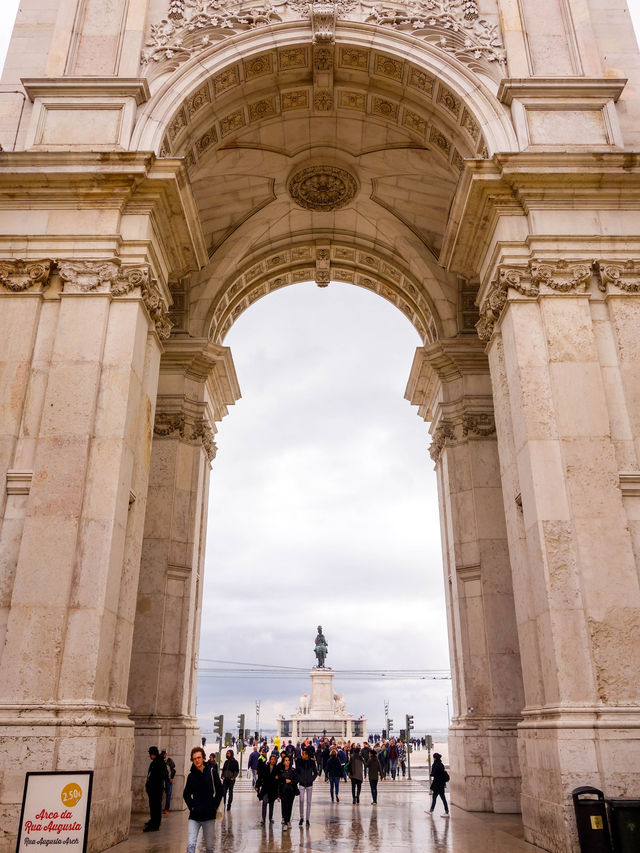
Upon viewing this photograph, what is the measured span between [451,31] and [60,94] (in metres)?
9.91

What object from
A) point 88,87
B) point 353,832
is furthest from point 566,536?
point 88,87

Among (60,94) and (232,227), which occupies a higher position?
(232,227)

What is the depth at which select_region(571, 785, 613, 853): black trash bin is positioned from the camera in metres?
9.77

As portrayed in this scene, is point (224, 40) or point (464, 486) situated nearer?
point (224, 40)

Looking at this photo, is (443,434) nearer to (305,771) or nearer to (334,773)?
(305,771)

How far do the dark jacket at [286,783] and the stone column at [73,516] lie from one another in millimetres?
3364

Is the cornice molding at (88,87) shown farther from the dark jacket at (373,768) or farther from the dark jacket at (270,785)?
the dark jacket at (373,768)

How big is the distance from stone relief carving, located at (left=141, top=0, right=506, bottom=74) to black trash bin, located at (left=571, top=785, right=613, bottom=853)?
15.9 metres

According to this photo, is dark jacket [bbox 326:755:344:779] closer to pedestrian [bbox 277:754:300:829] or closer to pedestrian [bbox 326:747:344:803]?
pedestrian [bbox 326:747:344:803]

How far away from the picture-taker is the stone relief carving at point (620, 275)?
46.1 feet

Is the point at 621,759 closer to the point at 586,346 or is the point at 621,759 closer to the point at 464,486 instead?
the point at 586,346

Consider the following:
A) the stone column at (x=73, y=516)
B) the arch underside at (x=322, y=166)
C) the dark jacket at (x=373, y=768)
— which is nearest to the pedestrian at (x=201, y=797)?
the stone column at (x=73, y=516)

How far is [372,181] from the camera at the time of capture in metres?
22.9

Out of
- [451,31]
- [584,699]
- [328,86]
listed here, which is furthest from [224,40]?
[584,699]
